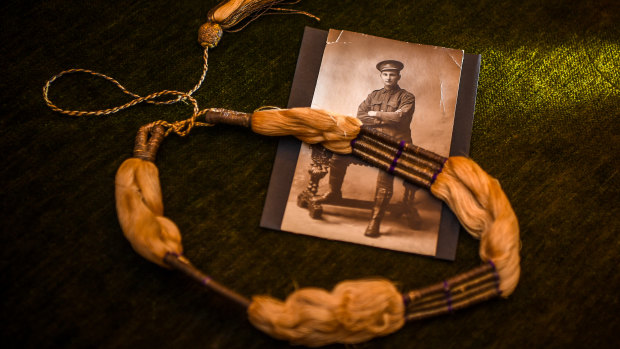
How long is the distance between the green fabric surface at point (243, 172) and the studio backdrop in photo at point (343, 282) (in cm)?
3

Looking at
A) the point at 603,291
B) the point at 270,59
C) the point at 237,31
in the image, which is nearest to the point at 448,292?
the point at 603,291

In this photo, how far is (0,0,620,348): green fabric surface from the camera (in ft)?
3.09

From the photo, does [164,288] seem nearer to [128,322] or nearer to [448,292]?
[128,322]

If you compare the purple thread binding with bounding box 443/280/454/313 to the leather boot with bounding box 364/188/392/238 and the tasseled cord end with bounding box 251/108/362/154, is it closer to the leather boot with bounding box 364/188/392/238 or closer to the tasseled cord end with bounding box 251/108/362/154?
the leather boot with bounding box 364/188/392/238

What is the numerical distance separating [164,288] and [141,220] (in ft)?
0.45

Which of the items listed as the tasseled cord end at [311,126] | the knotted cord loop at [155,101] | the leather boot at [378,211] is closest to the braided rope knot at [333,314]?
the leather boot at [378,211]

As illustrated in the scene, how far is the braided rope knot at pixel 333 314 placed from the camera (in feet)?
2.84

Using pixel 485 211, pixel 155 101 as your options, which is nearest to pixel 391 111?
pixel 485 211

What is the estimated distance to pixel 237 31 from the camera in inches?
48.4

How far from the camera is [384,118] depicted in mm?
1119

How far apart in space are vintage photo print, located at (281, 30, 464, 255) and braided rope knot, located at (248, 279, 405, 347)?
0.14 meters

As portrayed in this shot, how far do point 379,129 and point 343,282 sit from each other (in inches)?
14.4

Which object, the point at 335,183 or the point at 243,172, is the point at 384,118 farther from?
the point at 243,172

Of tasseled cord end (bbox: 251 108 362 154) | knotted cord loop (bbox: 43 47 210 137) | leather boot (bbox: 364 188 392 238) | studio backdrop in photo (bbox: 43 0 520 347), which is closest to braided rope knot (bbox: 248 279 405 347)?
studio backdrop in photo (bbox: 43 0 520 347)
